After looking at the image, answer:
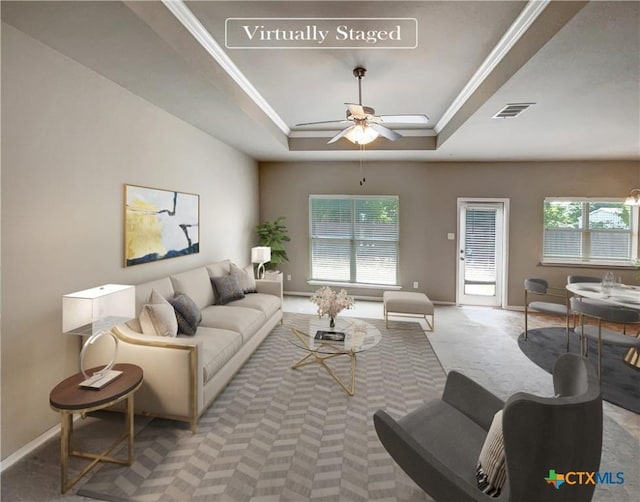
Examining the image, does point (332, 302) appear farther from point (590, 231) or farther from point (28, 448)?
point (590, 231)

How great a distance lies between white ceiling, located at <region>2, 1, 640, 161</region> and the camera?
75.9 inches

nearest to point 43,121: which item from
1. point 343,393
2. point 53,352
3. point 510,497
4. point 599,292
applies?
point 53,352

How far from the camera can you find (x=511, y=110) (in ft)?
10.4

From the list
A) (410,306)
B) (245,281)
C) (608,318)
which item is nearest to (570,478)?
(608,318)

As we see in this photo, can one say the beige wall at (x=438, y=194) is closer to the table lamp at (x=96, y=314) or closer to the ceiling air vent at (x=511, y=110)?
the ceiling air vent at (x=511, y=110)

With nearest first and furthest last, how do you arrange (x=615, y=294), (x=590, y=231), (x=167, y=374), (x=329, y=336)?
(x=167, y=374)
(x=329, y=336)
(x=615, y=294)
(x=590, y=231)

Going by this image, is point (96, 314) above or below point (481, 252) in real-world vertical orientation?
below

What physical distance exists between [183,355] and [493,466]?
188 centimetres

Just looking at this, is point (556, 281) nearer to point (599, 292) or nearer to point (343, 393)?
point (599, 292)

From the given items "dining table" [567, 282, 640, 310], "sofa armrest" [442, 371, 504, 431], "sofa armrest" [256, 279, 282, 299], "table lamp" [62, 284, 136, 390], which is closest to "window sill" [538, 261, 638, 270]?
"dining table" [567, 282, 640, 310]

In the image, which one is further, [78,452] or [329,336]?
[329,336]

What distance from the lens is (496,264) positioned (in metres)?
5.75

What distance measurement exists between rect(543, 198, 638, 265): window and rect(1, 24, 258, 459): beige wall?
6.52 meters

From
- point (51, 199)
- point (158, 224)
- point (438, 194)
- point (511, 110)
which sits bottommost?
point (158, 224)
